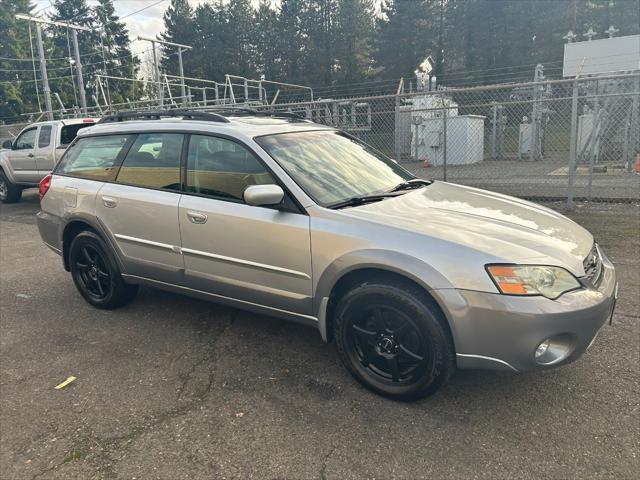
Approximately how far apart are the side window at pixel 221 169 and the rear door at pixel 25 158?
886cm

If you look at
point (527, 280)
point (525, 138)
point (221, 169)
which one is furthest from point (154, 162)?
point (525, 138)

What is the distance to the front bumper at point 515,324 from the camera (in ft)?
8.06

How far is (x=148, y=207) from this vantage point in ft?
12.6

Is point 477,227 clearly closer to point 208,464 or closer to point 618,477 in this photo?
point 618,477

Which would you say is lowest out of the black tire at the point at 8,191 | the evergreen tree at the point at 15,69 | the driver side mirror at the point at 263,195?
the black tire at the point at 8,191

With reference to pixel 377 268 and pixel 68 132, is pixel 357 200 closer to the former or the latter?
pixel 377 268

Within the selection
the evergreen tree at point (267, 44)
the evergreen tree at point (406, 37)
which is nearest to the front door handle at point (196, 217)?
the evergreen tree at point (406, 37)

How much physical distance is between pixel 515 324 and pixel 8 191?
12.4m

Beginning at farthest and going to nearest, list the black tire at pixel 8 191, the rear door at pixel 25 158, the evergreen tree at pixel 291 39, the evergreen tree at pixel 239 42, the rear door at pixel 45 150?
the evergreen tree at pixel 239 42, the evergreen tree at pixel 291 39, the black tire at pixel 8 191, the rear door at pixel 25 158, the rear door at pixel 45 150

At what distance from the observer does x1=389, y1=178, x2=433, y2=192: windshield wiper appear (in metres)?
3.65

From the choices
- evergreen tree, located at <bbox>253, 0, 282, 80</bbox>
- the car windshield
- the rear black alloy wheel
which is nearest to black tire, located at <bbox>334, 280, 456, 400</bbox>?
the car windshield

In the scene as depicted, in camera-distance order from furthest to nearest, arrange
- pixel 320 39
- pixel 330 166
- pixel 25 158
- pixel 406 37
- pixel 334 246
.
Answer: pixel 320 39
pixel 406 37
pixel 25 158
pixel 330 166
pixel 334 246

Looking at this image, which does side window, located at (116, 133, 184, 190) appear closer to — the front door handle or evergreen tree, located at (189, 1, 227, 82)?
the front door handle

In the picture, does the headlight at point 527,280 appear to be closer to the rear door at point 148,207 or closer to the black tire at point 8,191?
the rear door at point 148,207
